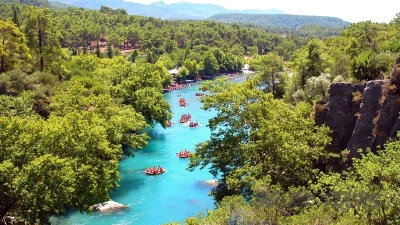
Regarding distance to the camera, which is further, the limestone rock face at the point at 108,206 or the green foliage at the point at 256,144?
the limestone rock face at the point at 108,206

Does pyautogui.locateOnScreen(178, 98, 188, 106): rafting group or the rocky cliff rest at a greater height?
the rocky cliff

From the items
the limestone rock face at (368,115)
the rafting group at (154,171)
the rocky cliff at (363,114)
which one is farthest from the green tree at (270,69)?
the limestone rock face at (368,115)

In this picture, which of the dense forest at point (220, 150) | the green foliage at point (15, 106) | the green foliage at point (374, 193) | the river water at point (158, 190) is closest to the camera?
the green foliage at point (374, 193)

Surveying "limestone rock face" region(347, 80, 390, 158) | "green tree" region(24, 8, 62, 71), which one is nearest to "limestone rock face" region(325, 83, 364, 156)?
"limestone rock face" region(347, 80, 390, 158)

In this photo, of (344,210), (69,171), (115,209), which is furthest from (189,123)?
(344,210)

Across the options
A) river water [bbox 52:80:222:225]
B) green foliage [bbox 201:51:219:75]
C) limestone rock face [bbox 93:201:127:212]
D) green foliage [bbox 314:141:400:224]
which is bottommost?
river water [bbox 52:80:222:225]

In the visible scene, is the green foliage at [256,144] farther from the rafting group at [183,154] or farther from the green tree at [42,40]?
the green tree at [42,40]

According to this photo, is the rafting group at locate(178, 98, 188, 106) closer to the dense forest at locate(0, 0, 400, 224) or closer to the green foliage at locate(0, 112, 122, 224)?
the dense forest at locate(0, 0, 400, 224)

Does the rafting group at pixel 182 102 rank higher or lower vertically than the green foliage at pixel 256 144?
lower
